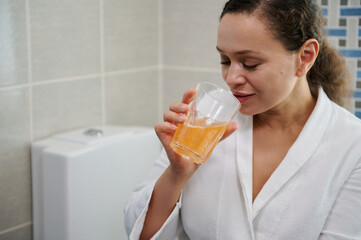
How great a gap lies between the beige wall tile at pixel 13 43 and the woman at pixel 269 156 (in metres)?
0.49

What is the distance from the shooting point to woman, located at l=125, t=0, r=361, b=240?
3.58ft

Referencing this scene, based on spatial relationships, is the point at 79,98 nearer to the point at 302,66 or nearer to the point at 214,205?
the point at 214,205

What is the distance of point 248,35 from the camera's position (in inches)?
42.1

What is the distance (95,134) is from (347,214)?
2.61 feet

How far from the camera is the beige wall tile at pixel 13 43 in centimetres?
134

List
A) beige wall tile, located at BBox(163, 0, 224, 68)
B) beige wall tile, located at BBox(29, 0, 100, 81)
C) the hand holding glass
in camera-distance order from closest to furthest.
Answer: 1. the hand holding glass
2. beige wall tile, located at BBox(29, 0, 100, 81)
3. beige wall tile, located at BBox(163, 0, 224, 68)

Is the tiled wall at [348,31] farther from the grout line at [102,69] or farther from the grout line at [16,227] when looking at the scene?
the grout line at [16,227]

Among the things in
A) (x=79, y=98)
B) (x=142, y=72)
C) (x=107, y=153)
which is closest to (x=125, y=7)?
(x=142, y=72)

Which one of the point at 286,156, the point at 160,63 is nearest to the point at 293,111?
the point at 286,156

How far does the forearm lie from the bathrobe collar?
0.16 metres

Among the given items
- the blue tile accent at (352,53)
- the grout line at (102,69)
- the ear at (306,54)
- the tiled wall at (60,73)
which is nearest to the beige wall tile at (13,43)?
the tiled wall at (60,73)

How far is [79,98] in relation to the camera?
1626mm

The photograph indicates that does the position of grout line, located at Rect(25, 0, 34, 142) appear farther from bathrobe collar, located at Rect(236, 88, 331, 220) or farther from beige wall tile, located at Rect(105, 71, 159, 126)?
bathrobe collar, located at Rect(236, 88, 331, 220)

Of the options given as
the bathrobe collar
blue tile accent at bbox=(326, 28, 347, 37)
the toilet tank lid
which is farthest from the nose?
blue tile accent at bbox=(326, 28, 347, 37)
